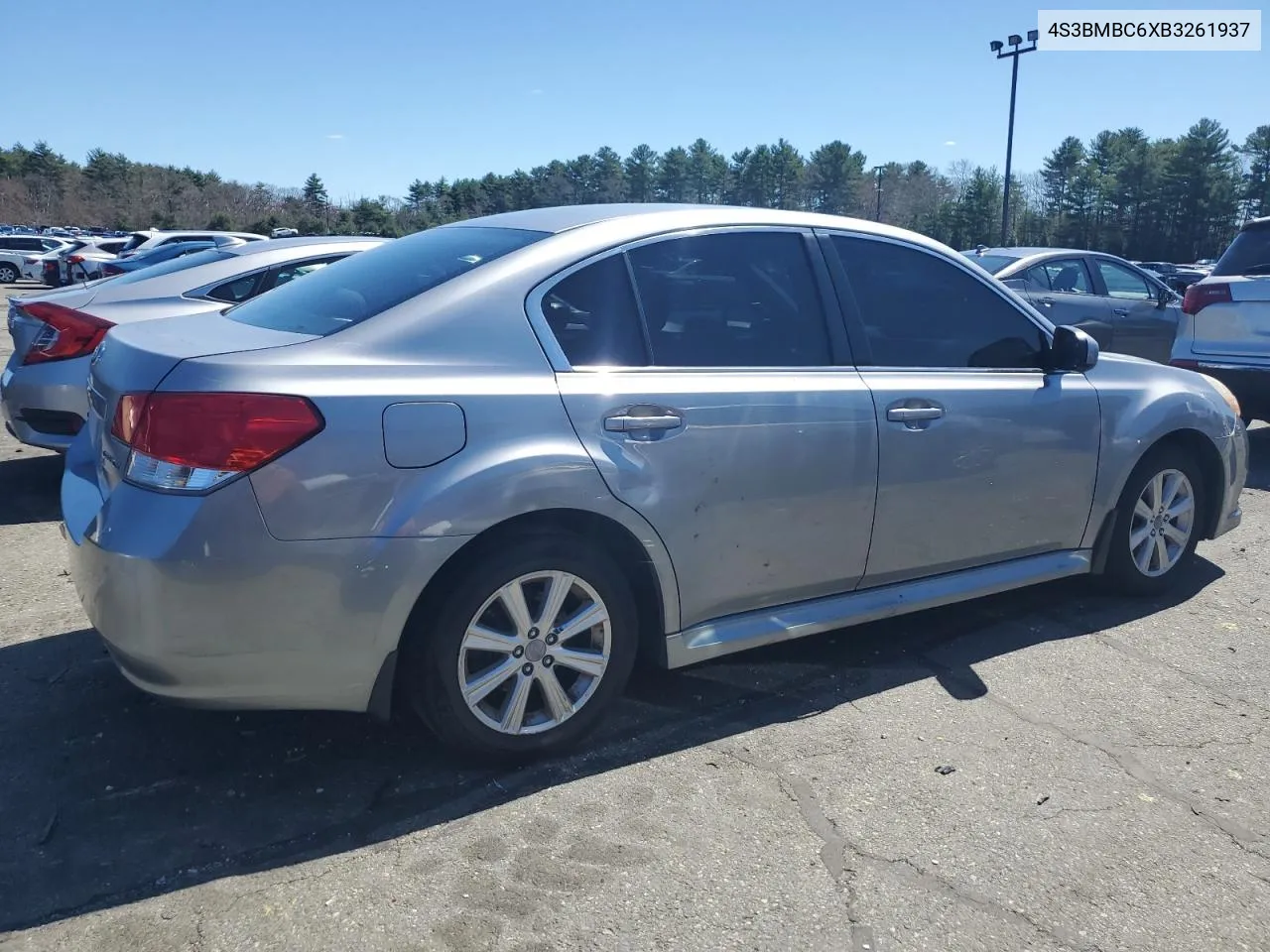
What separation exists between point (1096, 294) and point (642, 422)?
30.1 feet

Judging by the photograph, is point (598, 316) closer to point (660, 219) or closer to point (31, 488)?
point (660, 219)

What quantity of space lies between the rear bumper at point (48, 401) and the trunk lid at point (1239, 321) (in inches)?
314

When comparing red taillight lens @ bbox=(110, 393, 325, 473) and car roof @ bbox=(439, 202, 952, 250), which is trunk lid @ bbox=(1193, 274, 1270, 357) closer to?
car roof @ bbox=(439, 202, 952, 250)

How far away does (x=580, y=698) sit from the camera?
127 inches

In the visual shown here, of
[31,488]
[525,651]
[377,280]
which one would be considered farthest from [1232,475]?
[31,488]

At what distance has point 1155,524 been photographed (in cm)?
478

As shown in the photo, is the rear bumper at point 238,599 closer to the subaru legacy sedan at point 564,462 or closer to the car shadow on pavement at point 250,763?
the subaru legacy sedan at point 564,462

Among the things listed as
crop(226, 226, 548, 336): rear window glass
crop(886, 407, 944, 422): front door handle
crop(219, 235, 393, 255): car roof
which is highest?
crop(219, 235, 393, 255): car roof

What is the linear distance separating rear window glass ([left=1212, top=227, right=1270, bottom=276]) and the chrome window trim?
608cm

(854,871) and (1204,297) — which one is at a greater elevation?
(1204,297)

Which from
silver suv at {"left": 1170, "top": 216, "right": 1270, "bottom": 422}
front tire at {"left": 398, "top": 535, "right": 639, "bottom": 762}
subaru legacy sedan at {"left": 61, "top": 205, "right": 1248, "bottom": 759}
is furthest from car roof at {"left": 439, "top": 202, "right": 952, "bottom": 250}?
silver suv at {"left": 1170, "top": 216, "right": 1270, "bottom": 422}

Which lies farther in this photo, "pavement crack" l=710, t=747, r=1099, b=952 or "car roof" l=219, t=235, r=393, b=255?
"car roof" l=219, t=235, r=393, b=255

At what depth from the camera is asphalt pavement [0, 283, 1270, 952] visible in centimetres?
→ 248

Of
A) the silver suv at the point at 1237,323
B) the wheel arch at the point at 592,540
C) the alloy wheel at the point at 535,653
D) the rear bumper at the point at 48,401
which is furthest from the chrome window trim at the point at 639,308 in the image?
the silver suv at the point at 1237,323
